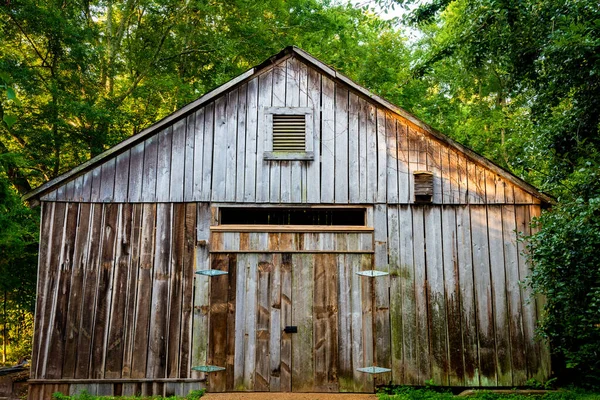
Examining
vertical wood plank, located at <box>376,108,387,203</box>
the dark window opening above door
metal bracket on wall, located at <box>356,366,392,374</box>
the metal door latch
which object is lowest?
metal bracket on wall, located at <box>356,366,392,374</box>

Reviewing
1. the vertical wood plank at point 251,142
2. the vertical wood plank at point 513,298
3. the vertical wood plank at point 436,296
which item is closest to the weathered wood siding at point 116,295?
the vertical wood plank at point 251,142

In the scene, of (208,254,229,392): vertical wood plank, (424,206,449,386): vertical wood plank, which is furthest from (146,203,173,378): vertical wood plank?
(424,206,449,386): vertical wood plank

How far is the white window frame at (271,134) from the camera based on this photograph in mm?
7633

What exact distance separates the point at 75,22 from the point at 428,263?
11802 mm

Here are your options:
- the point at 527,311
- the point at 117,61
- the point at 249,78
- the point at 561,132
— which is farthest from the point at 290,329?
the point at 117,61

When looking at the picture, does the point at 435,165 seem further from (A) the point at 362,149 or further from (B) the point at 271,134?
(B) the point at 271,134

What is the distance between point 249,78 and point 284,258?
3.15m

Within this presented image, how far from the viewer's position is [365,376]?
7180 mm

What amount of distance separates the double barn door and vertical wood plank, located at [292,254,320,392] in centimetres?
1

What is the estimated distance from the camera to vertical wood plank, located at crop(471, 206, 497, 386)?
23.6ft

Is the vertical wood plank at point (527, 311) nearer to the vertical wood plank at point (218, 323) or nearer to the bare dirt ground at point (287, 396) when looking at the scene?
the bare dirt ground at point (287, 396)

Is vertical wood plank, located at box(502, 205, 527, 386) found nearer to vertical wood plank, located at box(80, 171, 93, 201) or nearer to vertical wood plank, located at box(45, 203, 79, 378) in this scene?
vertical wood plank, located at box(80, 171, 93, 201)

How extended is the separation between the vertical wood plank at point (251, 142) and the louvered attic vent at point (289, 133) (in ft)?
1.13

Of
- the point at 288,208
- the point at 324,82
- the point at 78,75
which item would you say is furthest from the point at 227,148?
the point at 78,75
